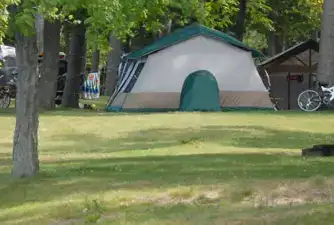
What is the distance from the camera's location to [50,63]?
28.3 meters

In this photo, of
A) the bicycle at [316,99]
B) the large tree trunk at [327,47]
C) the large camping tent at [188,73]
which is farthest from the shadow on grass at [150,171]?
the large tree trunk at [327,47]

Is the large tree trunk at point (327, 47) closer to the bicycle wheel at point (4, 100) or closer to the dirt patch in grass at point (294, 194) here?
the bicycle wheel at point (4, 100)

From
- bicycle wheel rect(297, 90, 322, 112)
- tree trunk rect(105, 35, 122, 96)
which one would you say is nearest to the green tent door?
bicycle wheel rect(297, 90, 322, 112)

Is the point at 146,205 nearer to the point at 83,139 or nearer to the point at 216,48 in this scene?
the point at 83,139

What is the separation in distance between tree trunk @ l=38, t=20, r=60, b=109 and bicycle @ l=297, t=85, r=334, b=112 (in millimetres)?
8830

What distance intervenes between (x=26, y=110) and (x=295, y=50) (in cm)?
2441

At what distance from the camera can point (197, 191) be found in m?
9.65

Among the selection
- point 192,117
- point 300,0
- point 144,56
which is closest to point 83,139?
point 192,117

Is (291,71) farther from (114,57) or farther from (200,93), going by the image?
(114,57)

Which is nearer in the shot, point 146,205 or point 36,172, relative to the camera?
point 146,205

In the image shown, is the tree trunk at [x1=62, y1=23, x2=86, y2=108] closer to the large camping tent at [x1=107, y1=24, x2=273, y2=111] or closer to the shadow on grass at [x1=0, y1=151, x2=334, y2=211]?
the large camping tent at [x1=107, y1=24, x2=273, y2=111]

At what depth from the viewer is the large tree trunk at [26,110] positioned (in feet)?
36.6

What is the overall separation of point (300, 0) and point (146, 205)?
34.3m

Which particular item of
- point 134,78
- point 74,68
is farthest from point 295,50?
point 74,68
